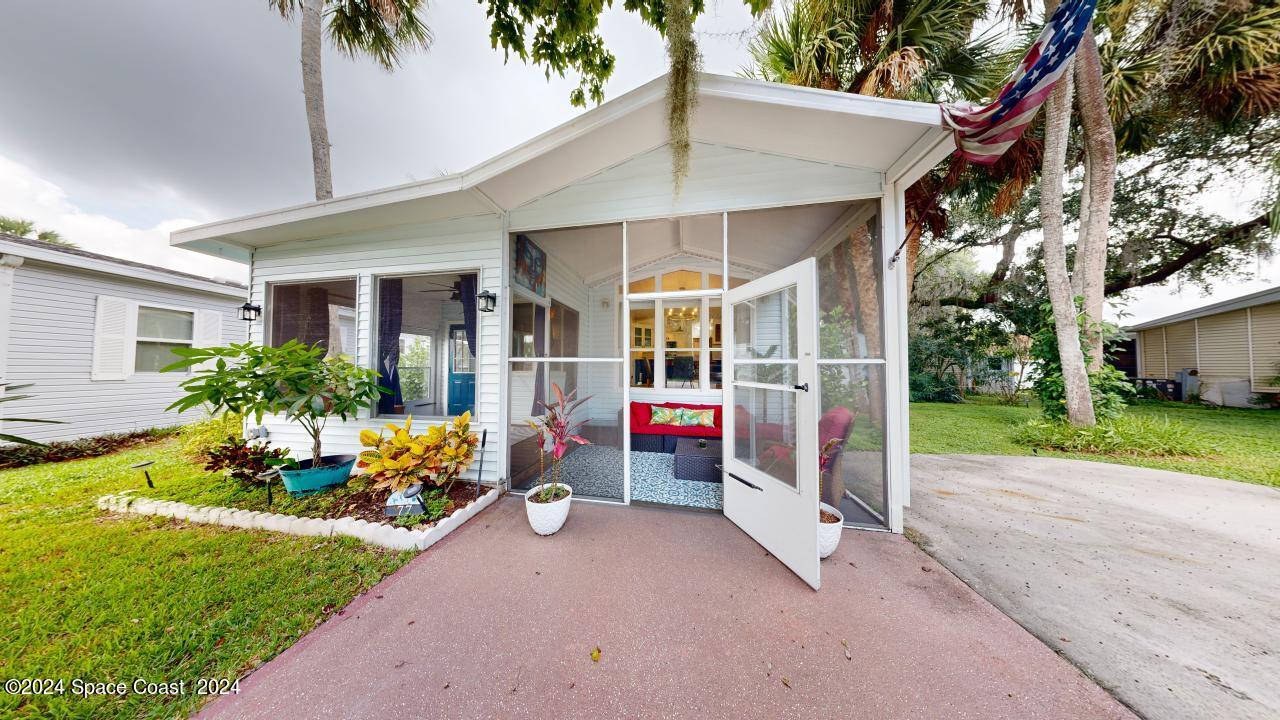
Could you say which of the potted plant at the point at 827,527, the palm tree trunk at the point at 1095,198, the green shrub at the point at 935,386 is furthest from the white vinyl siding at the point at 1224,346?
the potted plant at the point at 827,527

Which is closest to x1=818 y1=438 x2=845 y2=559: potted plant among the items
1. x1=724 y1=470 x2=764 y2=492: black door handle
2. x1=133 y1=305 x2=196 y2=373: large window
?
x1=724 y1=470 x2=764 y2=492: black door handle

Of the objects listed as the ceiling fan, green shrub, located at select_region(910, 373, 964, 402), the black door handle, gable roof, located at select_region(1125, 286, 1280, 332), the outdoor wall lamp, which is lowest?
the black door handle

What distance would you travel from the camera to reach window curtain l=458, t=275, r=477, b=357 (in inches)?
152

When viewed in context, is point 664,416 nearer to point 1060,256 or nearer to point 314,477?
point 314,477

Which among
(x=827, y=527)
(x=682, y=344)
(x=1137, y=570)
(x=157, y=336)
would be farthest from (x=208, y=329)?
(x=1137, y=570)

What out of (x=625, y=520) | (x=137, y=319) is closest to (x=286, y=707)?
(x=625, y=520)

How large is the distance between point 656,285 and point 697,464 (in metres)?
2.44

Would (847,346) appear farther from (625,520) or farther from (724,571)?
(625,520)

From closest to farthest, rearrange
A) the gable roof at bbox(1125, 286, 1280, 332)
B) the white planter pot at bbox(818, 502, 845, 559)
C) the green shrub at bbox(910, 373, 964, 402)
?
the white planter pot at bbox(818, 502, 845, 559) → the gable roof at bbox(1125, 286, 1280, 332) → the green shrub at bbox(910, 373, 964, 402)

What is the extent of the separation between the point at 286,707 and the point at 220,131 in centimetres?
1111

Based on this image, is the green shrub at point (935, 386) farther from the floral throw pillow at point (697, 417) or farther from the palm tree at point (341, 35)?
the palm tree at point (341, 35)

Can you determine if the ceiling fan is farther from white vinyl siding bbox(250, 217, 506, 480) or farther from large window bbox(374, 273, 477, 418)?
white vinyl siding bbox(250, 217, 506, 480)

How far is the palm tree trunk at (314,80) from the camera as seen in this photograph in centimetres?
562

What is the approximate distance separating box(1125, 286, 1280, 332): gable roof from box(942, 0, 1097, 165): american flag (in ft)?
41.5
